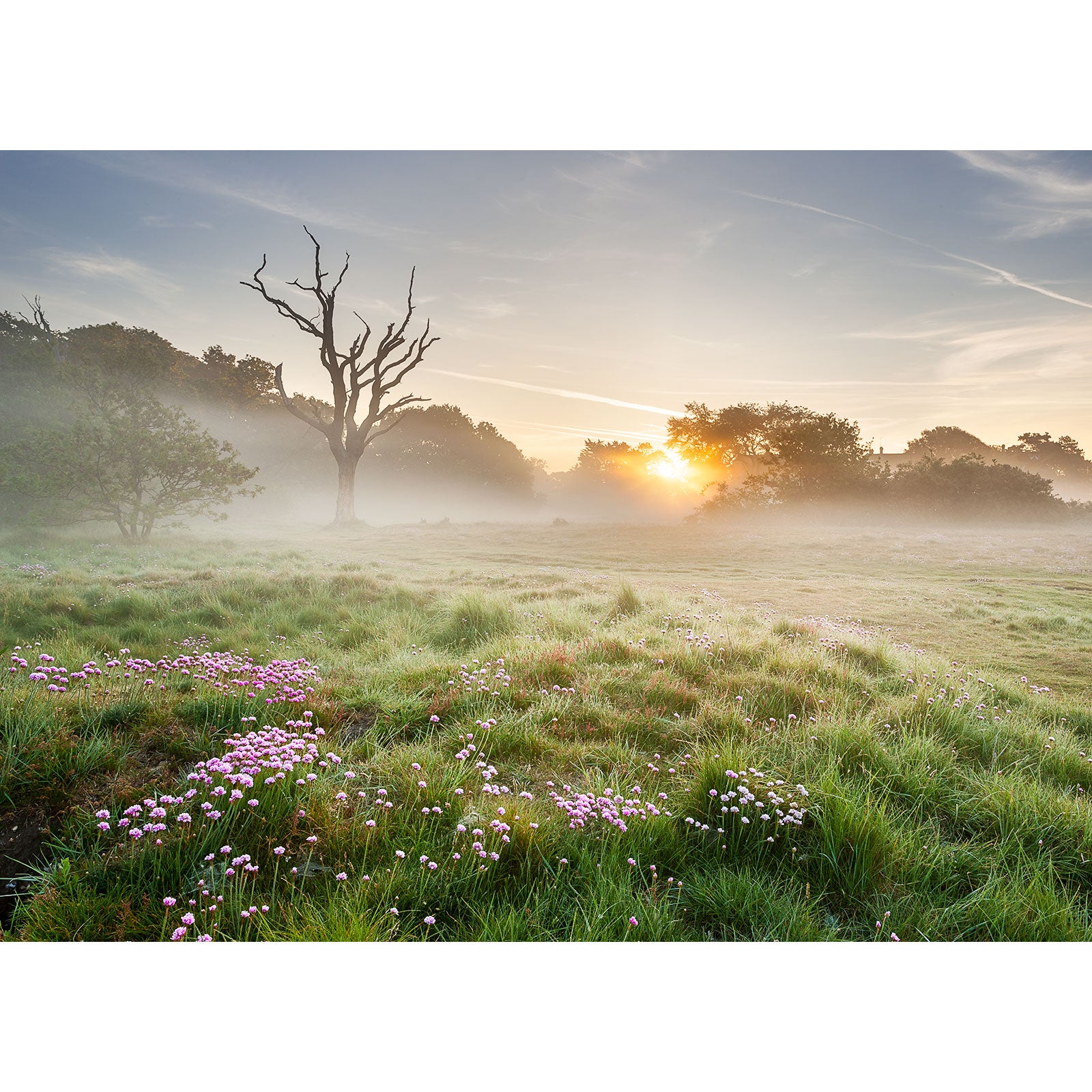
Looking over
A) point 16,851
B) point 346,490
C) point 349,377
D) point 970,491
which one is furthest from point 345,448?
point 970,491

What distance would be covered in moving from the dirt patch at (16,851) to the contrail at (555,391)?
5231 millimetres

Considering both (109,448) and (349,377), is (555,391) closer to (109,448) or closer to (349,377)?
(349,377)

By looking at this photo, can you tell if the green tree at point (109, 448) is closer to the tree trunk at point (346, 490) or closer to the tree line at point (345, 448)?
the tree line at point (345, 448)

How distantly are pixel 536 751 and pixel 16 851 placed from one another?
2352mm

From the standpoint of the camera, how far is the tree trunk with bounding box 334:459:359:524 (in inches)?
254

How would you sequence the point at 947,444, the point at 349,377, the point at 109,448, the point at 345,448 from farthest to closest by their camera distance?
the point at 345,448 → the point at 349,377 → the point at 947,444 → the point at 109,448

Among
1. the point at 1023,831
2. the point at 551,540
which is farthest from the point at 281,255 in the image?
the point at 1023,831

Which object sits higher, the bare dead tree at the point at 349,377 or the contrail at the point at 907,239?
the contrail at the point at 907,239

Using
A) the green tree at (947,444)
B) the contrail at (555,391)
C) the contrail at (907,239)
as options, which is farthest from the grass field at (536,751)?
the contrail at (907,239)

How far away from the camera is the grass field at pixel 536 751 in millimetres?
2084

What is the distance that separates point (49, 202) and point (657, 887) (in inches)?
315

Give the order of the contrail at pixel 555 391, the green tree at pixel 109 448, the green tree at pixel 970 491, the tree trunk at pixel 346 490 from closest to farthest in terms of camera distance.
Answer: the green tree at pixel 109 448
the green tree at pixel 970 491
the contrail at pixel 555 391
the tree trunk at pixel 346 490

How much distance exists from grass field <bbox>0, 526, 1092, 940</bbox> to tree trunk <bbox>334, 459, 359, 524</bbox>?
79cm

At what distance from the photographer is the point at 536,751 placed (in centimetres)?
314
